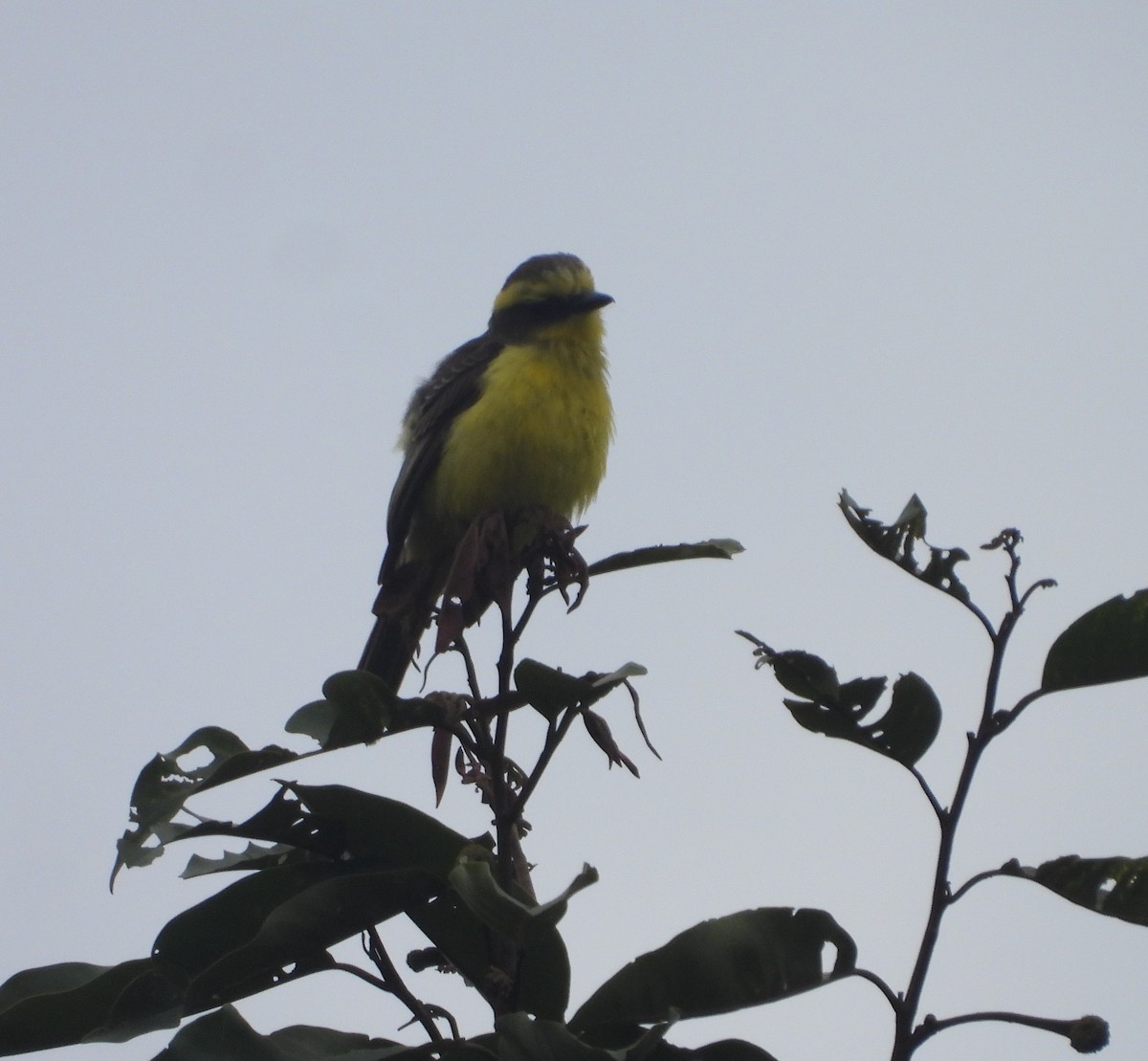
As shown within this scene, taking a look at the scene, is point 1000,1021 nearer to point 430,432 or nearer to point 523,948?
point 523,948

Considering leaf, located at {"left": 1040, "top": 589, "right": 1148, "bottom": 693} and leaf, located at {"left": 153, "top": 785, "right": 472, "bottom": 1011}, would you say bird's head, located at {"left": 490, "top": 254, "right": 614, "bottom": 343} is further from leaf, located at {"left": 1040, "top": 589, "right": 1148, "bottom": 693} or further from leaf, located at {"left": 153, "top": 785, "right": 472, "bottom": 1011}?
leaf, located at {"left": 1040, "top": 589, "right": 1148, "bottom": 693}

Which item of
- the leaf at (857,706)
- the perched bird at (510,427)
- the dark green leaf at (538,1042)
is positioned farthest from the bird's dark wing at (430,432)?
the dark green leaf at (538,1042)

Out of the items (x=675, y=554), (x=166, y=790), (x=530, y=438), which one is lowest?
(x=166, y=790)

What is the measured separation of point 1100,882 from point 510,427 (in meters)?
3.35

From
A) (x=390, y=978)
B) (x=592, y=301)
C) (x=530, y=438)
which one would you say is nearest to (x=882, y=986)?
(x=390, y=978)

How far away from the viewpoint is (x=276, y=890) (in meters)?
2.47

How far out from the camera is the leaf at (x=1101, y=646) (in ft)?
6.85

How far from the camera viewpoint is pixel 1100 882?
207 cm

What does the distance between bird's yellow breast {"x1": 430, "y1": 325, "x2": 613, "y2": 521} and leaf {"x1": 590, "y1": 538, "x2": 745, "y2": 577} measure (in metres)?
1.84

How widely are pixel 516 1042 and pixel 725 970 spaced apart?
0.37 meters

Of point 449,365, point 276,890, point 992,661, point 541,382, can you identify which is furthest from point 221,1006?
point 449,365

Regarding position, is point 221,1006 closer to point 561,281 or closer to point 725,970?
point 725,970

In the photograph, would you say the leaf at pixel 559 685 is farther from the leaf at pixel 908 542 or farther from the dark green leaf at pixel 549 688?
the leaf at pixel 908 542

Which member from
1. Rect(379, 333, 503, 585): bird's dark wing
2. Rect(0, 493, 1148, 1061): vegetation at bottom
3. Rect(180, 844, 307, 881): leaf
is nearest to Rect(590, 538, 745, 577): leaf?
Rect(0, 493, 1148, 1061): vegetation at bottom
